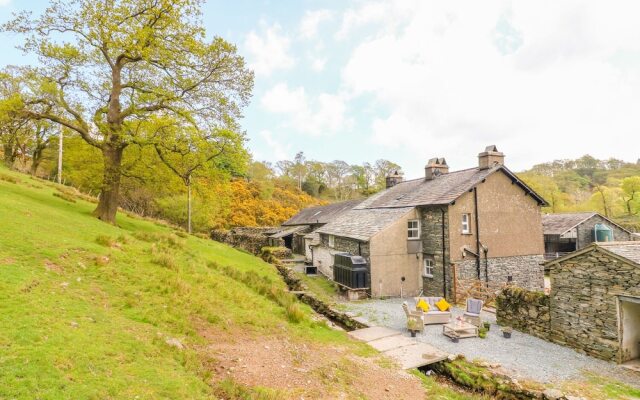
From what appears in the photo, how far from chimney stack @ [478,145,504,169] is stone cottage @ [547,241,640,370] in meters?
10.7

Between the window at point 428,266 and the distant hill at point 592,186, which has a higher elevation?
the distant hill at point 592,186

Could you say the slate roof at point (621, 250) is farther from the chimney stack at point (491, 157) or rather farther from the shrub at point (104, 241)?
the shrub at point (104, 241)

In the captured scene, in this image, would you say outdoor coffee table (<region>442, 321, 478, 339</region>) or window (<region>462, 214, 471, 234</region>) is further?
window (<region>462, 214, 471, 234</region>)

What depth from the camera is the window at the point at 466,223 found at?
2192 cm

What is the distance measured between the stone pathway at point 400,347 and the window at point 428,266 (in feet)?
27.8

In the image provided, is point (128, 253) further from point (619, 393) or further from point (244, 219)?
point (244, 219)

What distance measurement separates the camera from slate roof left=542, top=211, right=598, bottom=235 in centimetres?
3697

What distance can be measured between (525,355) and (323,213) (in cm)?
3329

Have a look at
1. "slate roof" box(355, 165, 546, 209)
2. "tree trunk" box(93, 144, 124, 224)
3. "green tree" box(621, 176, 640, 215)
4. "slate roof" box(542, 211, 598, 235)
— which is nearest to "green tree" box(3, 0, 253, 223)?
"tree trunk" box(93, 144, 124, 224)

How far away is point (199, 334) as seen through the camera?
9.81 m

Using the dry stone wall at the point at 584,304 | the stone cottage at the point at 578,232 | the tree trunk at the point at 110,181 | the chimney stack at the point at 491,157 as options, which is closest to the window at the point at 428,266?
the dry stone wall at the point at 584,304

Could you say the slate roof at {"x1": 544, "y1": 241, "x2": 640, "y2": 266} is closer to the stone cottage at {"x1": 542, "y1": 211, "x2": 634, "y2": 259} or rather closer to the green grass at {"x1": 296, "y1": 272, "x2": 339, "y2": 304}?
the green grass at {"x1": 296, "y1": 272, "x2": 339, "y2": 304}

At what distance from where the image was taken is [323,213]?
44.7 m

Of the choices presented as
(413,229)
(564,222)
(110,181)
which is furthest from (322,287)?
(564,222)
